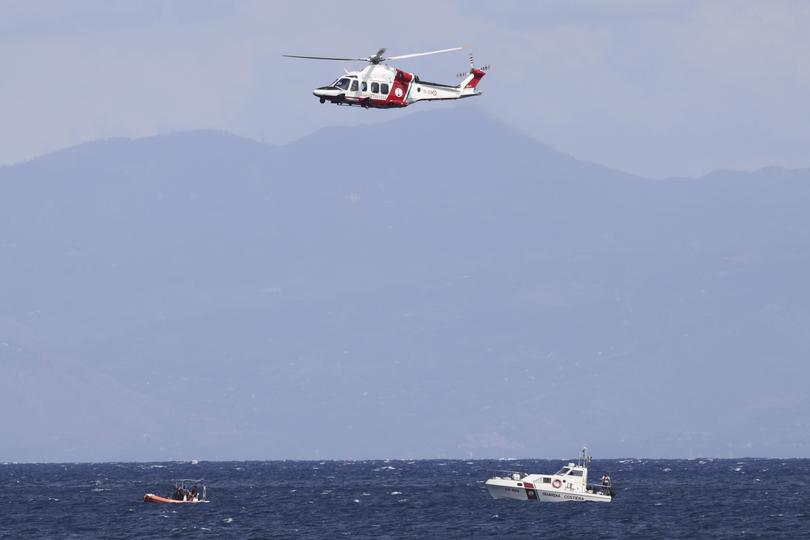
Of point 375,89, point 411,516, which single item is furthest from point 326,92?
point 411,516

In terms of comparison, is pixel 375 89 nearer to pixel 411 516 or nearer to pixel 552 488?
pixel 411 516

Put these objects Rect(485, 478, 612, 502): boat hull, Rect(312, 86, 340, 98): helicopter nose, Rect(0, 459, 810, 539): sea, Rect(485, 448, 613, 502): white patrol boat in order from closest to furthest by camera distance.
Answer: Rect(312, 86, 340, 98): helicopter nose → Rect(0, 459, 810, 539): sea → Rect(485, 448, 613, 502): white patrol boat → Rect(485, 478, 612, 502): boat hull

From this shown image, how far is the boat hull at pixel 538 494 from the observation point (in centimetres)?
14925

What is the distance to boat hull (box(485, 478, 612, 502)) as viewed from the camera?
14925 cm

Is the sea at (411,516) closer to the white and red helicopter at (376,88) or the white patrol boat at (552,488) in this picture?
the white patrol boat at (552,488)

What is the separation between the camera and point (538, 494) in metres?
150

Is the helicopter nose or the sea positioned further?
the sea

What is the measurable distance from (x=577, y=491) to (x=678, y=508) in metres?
9.87

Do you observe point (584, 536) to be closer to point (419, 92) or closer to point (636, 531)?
point (636, 531)

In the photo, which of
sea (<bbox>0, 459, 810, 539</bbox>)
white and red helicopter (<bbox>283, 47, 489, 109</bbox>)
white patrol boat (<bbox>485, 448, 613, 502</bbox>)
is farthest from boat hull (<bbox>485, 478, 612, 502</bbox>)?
white and red helicopter (<bbox>283, 47, 489, 109</bbox>)

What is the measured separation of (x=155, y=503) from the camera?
160 metres

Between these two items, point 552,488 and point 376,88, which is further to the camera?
point 552,488

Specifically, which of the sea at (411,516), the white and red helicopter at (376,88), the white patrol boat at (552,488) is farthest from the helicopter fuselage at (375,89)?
the white patrol boat at (552,488)

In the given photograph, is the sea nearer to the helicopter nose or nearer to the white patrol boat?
the white patrol boat
